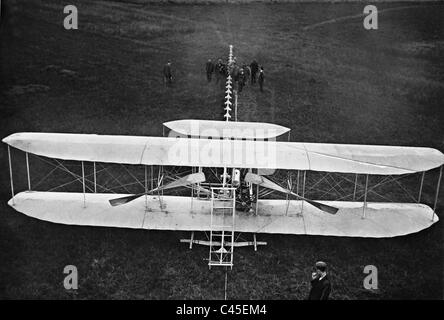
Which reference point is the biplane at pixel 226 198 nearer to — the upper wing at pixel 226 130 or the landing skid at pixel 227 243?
the landing skid at pixel 227 243

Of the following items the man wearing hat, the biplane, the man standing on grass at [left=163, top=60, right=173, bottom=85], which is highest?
the man standing on grass at [left=163, top=60, right=173, bottom=85]

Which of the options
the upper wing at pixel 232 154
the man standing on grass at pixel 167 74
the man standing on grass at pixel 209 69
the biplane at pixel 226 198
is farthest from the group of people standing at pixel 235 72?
the upper wing at pixel 232 154

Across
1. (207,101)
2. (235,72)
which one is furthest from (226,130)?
(235,72)

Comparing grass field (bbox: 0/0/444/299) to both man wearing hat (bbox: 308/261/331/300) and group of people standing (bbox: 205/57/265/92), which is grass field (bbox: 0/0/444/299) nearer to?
group of people standing (bbox: 205/57/265/92)

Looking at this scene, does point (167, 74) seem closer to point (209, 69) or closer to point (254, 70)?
point (209, 69)

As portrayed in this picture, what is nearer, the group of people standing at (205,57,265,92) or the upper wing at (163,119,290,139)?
the upper wing at (163,119,290,139)

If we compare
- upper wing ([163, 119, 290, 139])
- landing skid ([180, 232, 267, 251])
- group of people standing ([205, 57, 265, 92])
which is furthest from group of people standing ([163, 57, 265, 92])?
landing skid ([180, 232, 267, 251])
